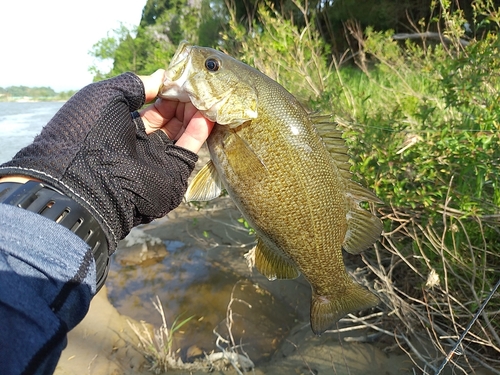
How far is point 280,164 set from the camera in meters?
1.91

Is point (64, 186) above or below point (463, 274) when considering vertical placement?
above

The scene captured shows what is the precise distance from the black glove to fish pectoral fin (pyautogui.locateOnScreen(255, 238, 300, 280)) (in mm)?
624

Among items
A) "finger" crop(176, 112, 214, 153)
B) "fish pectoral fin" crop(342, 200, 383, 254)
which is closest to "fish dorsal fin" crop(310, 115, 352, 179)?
"fish pectoral fin" crop(342, 200, 383, 254)

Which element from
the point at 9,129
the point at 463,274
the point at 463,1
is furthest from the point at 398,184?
the point at 9,129

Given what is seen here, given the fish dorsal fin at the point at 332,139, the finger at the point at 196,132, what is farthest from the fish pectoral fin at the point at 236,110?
the fish dorsal fin at the point at 332,139

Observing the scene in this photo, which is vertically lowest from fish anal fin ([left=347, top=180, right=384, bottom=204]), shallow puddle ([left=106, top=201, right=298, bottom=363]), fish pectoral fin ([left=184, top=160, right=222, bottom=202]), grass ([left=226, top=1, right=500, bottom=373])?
shallow puddle ([left=106, top=201, right=298, bottom=363])

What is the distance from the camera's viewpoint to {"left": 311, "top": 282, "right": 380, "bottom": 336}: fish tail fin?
6.78 ft

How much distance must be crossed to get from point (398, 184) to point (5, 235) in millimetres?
2973

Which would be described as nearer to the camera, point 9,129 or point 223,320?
point 223,320

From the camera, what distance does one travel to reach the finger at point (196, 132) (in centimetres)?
198

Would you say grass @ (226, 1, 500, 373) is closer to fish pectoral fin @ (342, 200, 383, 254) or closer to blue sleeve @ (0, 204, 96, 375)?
fish pectoral fin @ (342, 200, 383, 254)

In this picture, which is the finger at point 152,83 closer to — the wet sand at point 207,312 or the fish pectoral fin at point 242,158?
the fish pectoral fin at point 242,158

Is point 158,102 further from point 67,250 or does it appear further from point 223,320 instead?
point 223,320

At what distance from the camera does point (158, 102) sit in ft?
7.47
